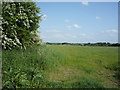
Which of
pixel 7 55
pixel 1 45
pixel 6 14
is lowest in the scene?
pixel 7 55

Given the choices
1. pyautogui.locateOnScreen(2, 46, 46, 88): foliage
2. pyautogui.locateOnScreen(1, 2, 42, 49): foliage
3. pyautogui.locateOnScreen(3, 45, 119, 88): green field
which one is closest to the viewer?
pyautogui.locateOnScreen(2, 46, 46, 88): foliage

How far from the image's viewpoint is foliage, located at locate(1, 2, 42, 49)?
7.36 metres

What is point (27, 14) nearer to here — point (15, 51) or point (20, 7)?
point (20, 7)

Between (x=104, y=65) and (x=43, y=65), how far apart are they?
4005 millimetres

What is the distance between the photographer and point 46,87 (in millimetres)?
5680

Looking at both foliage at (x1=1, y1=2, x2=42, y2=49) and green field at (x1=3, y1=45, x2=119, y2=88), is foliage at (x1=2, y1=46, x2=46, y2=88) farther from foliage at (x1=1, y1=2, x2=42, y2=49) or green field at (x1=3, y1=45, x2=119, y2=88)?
foliage at (x1=1, y1=2, x2=42, y2=49)

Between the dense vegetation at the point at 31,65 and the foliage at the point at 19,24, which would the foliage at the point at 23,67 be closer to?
the dense vegetation at the point at 31,65

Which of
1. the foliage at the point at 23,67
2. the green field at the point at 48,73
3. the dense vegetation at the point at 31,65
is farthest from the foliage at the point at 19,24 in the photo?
the green field at the point at 48,73

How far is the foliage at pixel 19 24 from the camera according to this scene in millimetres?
7355

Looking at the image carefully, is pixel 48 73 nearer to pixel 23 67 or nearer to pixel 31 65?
pixel 31 65

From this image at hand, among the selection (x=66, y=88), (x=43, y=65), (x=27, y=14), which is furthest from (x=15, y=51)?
(x=66, y=88)

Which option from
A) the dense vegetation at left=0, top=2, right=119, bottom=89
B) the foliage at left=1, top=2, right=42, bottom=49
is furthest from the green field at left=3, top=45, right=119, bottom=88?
the foliage at left=1, top=2, right=42, bottom=49

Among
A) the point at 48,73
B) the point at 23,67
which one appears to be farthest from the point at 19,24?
the point at 48,73

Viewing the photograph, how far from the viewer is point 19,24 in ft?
26.8
